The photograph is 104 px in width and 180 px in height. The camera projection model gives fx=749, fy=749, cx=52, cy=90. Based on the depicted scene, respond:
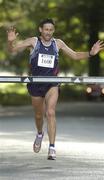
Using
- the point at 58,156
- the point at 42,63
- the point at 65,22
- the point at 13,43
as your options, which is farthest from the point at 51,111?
the point at 65,22

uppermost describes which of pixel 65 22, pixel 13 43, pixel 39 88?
pixel 13 43

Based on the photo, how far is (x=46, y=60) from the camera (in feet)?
35.2

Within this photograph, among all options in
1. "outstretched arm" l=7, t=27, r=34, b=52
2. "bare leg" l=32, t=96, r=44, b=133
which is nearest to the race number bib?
"outstretched arm" l=7, t=27, r=34, b=52

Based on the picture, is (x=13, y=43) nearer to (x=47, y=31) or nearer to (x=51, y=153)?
(x=47, y=31)

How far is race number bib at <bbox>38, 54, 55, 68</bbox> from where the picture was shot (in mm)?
10711

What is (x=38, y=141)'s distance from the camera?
1123 cm

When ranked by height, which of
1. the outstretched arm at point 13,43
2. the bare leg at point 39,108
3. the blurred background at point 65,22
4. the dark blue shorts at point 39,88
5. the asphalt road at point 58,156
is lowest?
the blurred background at point 65,22

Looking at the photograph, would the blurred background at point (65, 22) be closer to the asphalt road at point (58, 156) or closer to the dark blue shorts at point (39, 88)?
the asphalt road at point (58, 156)

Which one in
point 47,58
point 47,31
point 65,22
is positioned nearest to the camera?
point 47,58

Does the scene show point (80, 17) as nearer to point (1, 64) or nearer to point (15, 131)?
point (1, 64)

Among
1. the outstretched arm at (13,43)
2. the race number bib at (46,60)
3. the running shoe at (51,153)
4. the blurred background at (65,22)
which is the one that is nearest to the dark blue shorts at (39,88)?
the race number bib at (46,60)

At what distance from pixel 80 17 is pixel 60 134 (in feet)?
67.7

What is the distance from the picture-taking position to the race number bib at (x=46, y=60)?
1071cm

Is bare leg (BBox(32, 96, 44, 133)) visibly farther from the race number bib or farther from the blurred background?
the blurred background
